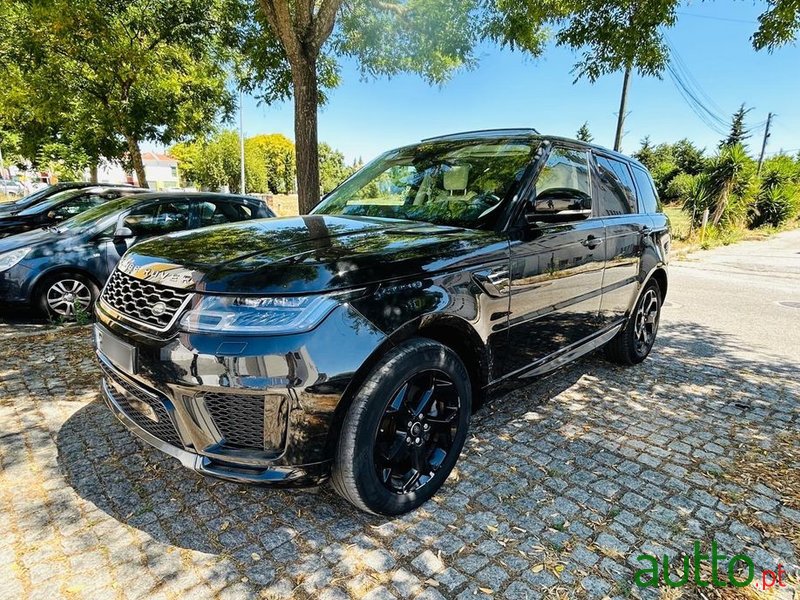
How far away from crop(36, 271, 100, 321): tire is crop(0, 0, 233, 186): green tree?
5098mm

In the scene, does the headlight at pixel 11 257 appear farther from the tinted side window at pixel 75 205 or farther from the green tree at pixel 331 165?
the green tree at pixel 331 165

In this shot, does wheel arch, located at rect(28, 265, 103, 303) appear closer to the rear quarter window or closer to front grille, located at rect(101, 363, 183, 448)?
front grille, located at rect(101, 363, 183, 448)

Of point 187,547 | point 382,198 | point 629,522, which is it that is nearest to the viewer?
point 187,547

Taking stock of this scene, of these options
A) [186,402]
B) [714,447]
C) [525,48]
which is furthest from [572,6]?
[186,402]

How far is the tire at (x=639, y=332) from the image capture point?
4.46m

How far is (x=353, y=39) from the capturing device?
8.34 metres

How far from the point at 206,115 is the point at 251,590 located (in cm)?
1509

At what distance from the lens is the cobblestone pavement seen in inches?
80.2

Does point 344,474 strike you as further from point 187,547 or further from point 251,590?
point 187,547

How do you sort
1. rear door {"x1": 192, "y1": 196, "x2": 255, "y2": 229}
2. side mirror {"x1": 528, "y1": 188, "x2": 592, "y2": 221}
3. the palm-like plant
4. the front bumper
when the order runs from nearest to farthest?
the front bumper, side mirror {"x1": 528, "y1": 188, "x2": 592, "y2": 221}, rear door {"x1": 192, "y1": 196, "x2": 255, "y2": 229}, the palm-like plant

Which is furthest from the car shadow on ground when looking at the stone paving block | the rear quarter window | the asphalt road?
the asphalt road

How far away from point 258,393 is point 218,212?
5.24 m

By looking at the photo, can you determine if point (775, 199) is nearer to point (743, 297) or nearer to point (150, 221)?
point (743, 297)

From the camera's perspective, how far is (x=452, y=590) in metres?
1.99
